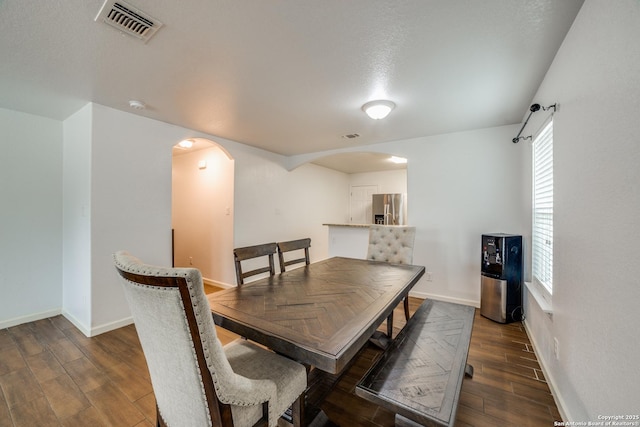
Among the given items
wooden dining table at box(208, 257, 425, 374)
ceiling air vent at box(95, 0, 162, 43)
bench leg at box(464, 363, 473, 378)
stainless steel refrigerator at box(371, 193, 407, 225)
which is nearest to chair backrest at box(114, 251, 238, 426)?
wooden dining table at box(208, 257, 425, 374)

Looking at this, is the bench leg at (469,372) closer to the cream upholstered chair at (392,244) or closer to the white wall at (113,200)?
the cream upholstered chair at (392,244)

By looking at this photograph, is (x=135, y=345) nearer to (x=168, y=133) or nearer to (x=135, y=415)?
(x=135, y=415)

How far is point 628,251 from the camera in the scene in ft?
3.13

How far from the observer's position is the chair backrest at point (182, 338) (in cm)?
76

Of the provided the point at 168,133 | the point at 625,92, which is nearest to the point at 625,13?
the point at 625,92

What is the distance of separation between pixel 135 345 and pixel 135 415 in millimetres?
1025

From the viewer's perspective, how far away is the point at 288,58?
5.90 ft

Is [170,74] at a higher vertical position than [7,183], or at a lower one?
higher

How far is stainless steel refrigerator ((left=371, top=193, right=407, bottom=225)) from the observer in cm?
607

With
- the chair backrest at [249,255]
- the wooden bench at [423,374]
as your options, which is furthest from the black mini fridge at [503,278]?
the chair backrest at [249,255]

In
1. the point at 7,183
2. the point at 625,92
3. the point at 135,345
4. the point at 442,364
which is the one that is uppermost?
the point at 625,92

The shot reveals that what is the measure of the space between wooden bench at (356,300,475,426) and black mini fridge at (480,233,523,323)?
1.26 metres

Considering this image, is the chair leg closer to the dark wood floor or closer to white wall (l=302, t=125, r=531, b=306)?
the dark wood floor

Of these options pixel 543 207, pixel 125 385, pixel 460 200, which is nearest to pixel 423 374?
pixel 543 207
